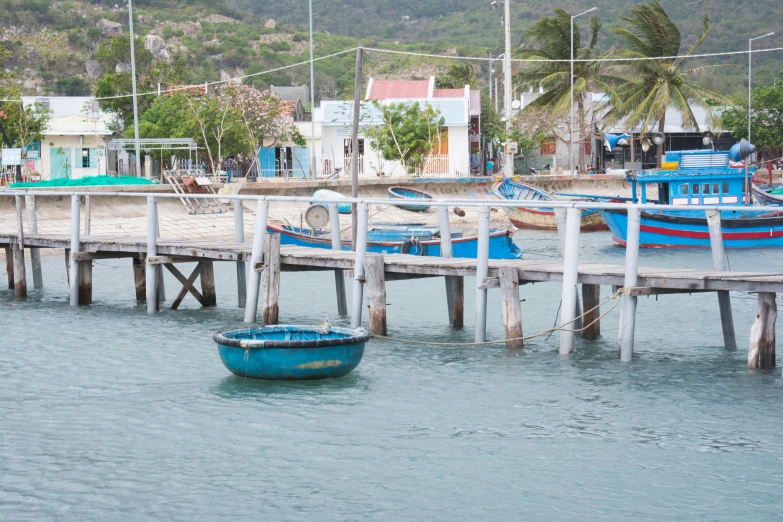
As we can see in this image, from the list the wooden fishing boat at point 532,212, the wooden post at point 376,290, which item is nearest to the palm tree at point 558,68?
the wooden fishing boat at point 532,212

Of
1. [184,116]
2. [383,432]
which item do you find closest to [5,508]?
[383,432]

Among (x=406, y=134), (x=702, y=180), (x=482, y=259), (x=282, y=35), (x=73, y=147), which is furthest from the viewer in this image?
(x=282, y=35)

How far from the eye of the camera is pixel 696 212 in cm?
3212

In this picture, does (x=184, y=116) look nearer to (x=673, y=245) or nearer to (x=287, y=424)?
(x=673, y=245)

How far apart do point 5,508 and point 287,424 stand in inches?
129

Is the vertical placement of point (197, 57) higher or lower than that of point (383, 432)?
higher

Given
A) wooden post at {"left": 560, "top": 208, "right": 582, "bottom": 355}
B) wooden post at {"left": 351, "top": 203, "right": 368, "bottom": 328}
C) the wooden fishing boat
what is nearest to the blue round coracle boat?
wooden post at {"left": 351, "top": 203, "right": 368, "bottom": 328}

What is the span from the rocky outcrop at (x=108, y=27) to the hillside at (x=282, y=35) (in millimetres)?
188

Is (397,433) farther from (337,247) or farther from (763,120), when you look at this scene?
(763,120)

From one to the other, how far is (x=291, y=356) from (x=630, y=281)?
4318mm

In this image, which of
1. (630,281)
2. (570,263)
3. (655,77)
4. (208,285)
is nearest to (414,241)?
(208,285)

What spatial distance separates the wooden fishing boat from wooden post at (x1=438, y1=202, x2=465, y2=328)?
19.7 m

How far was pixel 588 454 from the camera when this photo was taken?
10148 millimetres

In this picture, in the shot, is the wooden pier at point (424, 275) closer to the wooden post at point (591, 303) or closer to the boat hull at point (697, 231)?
the wooden post at point (591, 303)
